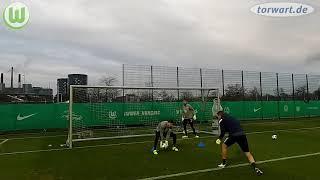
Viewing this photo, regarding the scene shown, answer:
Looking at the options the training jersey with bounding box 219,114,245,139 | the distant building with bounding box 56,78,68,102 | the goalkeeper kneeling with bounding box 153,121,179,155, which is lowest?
the goalkeeper kneeling with bounding box 153,121,179,155

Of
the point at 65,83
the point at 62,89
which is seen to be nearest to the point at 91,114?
the point at 65,83

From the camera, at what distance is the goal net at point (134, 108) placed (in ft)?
72.5

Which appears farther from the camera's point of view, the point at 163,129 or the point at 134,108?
the point at 134,108

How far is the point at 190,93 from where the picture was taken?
2636 centimetres

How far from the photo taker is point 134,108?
83.3 ft

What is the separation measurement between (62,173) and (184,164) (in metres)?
3.79

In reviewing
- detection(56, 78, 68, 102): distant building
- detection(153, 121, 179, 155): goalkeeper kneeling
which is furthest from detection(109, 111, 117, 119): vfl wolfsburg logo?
detection(153, 121, 179, 155): goalkeeper kneeling

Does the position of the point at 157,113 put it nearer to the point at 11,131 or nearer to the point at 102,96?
the point at 102,96

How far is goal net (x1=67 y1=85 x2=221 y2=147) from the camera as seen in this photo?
22109mm

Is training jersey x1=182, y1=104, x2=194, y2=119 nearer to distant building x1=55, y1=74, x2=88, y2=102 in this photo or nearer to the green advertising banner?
the green advertising banner

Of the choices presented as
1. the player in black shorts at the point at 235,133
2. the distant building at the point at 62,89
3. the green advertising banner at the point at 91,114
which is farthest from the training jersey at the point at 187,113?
the distant building at the point at 62,89

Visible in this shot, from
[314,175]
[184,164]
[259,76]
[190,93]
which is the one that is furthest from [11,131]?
[259,76]

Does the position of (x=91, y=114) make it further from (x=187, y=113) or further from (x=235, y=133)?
(x=235, y=133)

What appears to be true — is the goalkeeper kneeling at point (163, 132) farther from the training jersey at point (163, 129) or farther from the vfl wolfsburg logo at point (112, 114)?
the vfl wolfsburg logo at point (112, 114)
